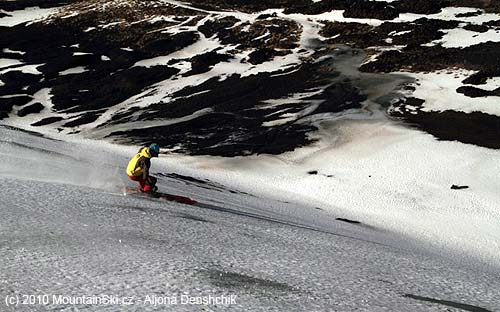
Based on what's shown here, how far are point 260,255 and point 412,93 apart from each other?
38.4 meters

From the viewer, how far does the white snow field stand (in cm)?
923

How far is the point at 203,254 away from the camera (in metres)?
12.0

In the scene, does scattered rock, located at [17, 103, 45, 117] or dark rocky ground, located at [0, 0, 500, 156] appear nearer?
dark rocky ground, located at [0, 0, 500, 156]

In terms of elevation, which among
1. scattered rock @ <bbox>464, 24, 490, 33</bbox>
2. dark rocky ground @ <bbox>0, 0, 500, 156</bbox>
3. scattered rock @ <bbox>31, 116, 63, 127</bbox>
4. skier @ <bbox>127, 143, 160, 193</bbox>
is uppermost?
skier @ <bbox>127, 143, 160, 193</bbox>

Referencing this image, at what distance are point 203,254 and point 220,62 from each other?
4873 centimetres

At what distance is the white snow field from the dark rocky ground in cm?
1702

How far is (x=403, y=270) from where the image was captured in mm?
13875

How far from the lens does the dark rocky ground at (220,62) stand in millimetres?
41000

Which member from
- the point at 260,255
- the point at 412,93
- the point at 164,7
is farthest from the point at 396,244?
the point at 164,7

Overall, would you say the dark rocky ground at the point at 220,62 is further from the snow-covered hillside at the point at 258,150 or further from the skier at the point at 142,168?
the skier at the point at 142,168

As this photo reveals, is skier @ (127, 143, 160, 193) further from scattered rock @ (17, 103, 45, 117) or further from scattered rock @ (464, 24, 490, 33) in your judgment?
scattered rock @ (464, 24, 490, 33)

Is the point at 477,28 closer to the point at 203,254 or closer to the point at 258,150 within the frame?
the point at 258,150

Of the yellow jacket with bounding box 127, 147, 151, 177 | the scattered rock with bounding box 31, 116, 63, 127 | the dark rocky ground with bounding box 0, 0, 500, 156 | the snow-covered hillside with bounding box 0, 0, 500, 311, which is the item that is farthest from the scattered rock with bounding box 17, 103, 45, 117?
the yellow jacket with bounding box 127, 147, 151, 177

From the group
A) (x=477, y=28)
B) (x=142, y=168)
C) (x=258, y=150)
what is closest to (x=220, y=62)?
(x=258, y=150)
